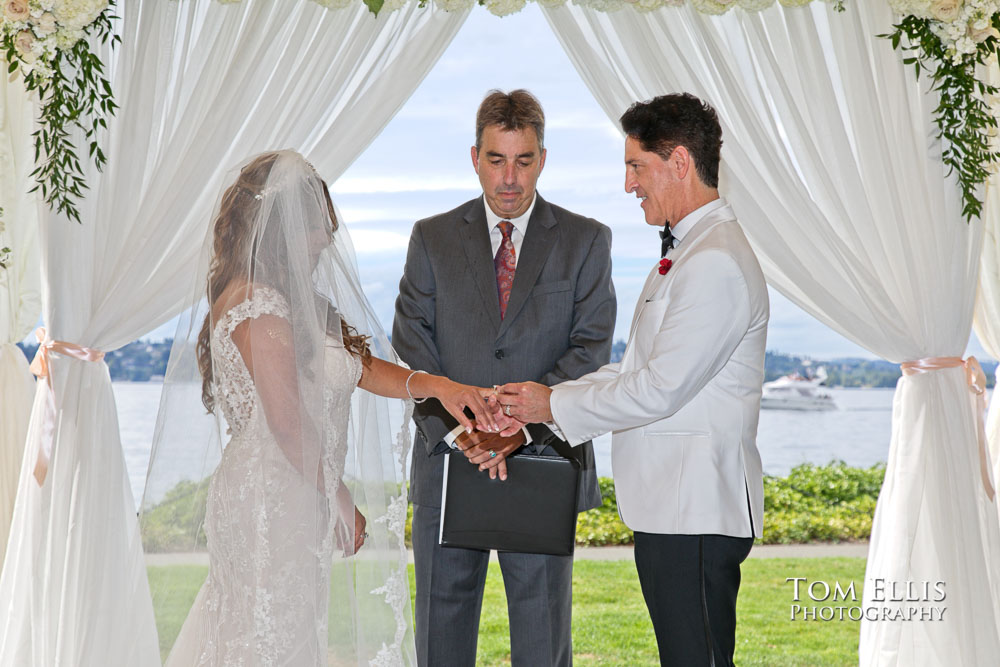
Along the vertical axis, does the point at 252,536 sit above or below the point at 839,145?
below

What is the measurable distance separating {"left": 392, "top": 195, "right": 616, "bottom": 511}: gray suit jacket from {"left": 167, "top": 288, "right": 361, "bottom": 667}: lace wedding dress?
0.88 meters

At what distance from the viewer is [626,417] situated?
2.42 m

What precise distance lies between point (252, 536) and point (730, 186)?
2156 millimetres

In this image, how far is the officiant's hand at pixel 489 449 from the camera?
9.42 feet

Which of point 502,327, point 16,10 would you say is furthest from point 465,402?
point 16,10

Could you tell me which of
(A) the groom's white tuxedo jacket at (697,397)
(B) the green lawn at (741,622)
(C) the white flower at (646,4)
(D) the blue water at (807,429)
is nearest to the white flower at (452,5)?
(C) the white flower at (646,4)

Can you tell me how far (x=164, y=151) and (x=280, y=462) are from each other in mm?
1720

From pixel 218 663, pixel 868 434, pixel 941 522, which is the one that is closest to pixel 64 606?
pixel 218 663

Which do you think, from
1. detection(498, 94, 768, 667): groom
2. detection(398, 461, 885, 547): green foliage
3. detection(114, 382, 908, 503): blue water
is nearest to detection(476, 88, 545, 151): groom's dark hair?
detection(498, 94, 768, 667): groom

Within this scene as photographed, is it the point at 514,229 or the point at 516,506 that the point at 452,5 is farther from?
the point at 516,506

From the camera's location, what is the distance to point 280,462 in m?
2.24

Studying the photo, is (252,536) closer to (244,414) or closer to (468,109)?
(244,414)

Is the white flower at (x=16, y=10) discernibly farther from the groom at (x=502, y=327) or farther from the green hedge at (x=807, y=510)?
the green hedge at (x=807, y=510)

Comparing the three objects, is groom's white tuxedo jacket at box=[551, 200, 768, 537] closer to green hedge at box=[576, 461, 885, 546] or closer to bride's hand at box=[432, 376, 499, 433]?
bride's hand at box=[432, 376, 499, 433]
